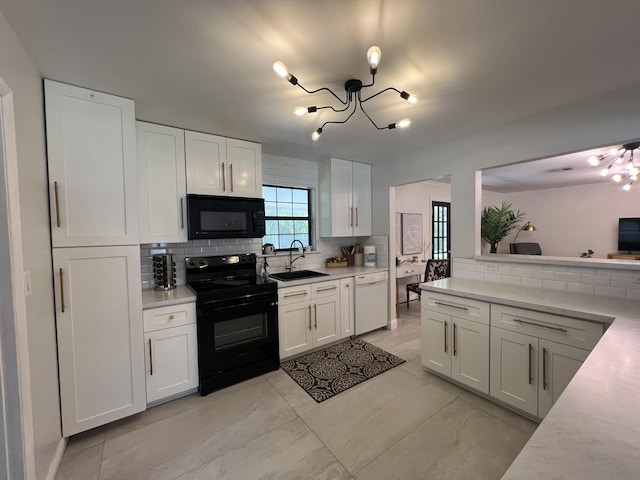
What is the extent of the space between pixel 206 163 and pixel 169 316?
1439 mm

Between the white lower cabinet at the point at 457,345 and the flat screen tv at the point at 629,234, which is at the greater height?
the flat screen tv at the point at 629,234

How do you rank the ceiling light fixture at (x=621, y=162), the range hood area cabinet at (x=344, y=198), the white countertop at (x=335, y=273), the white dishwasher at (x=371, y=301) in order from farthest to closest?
the range hood area cabinet at (x=344, y=198), the white dishwasher at (x=371, y=301), the ceiling light fixture at (x=621, y=162), the white countertop at (x=335, y=273)

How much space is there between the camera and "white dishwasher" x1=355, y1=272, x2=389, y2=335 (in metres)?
3.41

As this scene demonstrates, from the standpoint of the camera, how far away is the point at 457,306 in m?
2.28

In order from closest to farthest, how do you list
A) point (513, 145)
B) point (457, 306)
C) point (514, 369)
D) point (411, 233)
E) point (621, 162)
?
point (514, 369) < point (457, 306) < point (513, 145) < point (621, 162) < point (411, 233)

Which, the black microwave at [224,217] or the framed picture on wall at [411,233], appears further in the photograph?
the framed picture on wall at [411,233]

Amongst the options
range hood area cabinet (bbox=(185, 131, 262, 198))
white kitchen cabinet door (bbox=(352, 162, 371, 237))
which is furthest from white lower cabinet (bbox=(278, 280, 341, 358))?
range hood area cabinet (bbox=(185, 131, 262, 198))

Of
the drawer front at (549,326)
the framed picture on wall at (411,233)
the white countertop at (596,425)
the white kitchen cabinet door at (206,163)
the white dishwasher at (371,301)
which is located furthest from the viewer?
the framed picture on wall at (411,233)

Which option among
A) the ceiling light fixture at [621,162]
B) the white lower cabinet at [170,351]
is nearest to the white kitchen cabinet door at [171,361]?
the white lower cabinet at [170,351]

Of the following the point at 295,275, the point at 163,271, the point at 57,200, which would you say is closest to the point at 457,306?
the point at 295,275

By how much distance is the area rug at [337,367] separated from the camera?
241cm

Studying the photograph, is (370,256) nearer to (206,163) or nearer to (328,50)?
(206,163)

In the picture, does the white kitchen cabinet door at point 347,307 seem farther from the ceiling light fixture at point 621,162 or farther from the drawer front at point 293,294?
the ceiling light fixture at point 621,162

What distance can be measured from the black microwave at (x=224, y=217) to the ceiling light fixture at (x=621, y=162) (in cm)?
404
